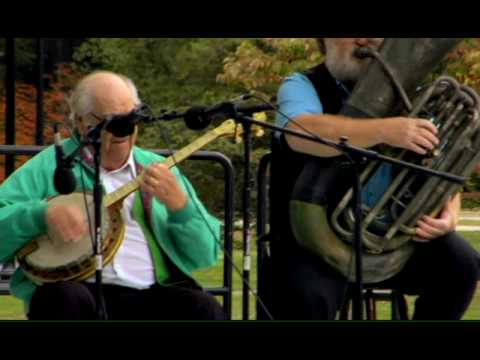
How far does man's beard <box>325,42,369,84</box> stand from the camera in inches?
220

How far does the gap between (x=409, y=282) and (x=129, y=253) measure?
3.49 feet

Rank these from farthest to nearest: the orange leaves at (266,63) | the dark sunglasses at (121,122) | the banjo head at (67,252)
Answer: the orange leaves at (266,63) → the banjo head at (67,252) → the dark sunglasses at (121,122)

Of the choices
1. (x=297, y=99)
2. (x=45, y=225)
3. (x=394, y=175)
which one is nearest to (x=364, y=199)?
(x=394, y=175)

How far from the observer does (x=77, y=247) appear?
215 inches

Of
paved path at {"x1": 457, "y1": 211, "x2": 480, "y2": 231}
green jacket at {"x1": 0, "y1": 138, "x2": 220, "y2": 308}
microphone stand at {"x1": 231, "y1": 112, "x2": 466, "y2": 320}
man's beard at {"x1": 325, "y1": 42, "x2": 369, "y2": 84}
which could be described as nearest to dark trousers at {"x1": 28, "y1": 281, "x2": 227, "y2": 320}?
green jacket at {"x1": 0, "y1": 138, "x2": 220, "y2": 308}

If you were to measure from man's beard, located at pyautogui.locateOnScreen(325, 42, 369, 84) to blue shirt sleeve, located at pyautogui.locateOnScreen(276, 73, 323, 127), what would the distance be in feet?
0.36

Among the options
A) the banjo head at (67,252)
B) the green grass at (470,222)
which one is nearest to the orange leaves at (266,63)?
the green grass at (470,222)

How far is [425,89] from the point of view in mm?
5453

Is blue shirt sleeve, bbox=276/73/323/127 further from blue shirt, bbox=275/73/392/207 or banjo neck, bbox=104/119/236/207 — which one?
banjo neck, bbox=104/119/236/207

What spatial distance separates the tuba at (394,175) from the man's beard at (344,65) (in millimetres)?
150

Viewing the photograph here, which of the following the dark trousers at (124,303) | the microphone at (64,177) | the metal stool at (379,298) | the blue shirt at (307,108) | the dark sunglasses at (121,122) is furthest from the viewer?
the metal stool at (379,298)

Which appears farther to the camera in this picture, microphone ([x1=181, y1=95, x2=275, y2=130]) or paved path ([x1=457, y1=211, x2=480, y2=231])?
paved path ([x1=457, y1=211, x2=480, y2=231])

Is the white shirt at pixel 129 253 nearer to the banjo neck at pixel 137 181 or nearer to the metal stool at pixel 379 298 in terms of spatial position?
the banjo neck at pixel 137 181

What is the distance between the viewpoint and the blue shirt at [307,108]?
18.2 ft
